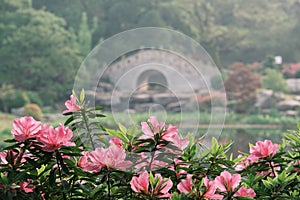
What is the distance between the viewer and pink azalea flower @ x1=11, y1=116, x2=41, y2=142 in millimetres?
661

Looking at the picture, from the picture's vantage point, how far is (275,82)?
13.4 m

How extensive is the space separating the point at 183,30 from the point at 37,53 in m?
4.16

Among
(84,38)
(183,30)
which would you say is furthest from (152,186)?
(183,30)

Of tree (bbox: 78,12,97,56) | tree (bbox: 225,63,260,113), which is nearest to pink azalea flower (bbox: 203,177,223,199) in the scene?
tree (bbox: 225,63,260,113)

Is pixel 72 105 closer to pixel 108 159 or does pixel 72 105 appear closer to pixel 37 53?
pixel 108 159

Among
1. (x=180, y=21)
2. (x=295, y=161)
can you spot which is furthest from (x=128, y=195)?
(x=180, y=21)

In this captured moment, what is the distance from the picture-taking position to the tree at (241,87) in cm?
1332

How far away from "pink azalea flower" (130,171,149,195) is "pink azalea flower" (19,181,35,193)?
0.13 m

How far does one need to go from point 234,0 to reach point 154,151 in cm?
1599

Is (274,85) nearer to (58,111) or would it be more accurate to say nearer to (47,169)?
(58,111)

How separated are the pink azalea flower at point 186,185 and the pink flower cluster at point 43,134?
139mm

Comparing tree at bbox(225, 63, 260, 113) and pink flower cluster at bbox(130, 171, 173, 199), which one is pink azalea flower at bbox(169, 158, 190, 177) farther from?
tree at bbox(225, 63, 260, 113)

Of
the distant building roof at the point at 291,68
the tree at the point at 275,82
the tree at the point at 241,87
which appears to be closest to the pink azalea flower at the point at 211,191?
the tree at the point at 241,87

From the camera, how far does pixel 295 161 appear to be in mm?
771
